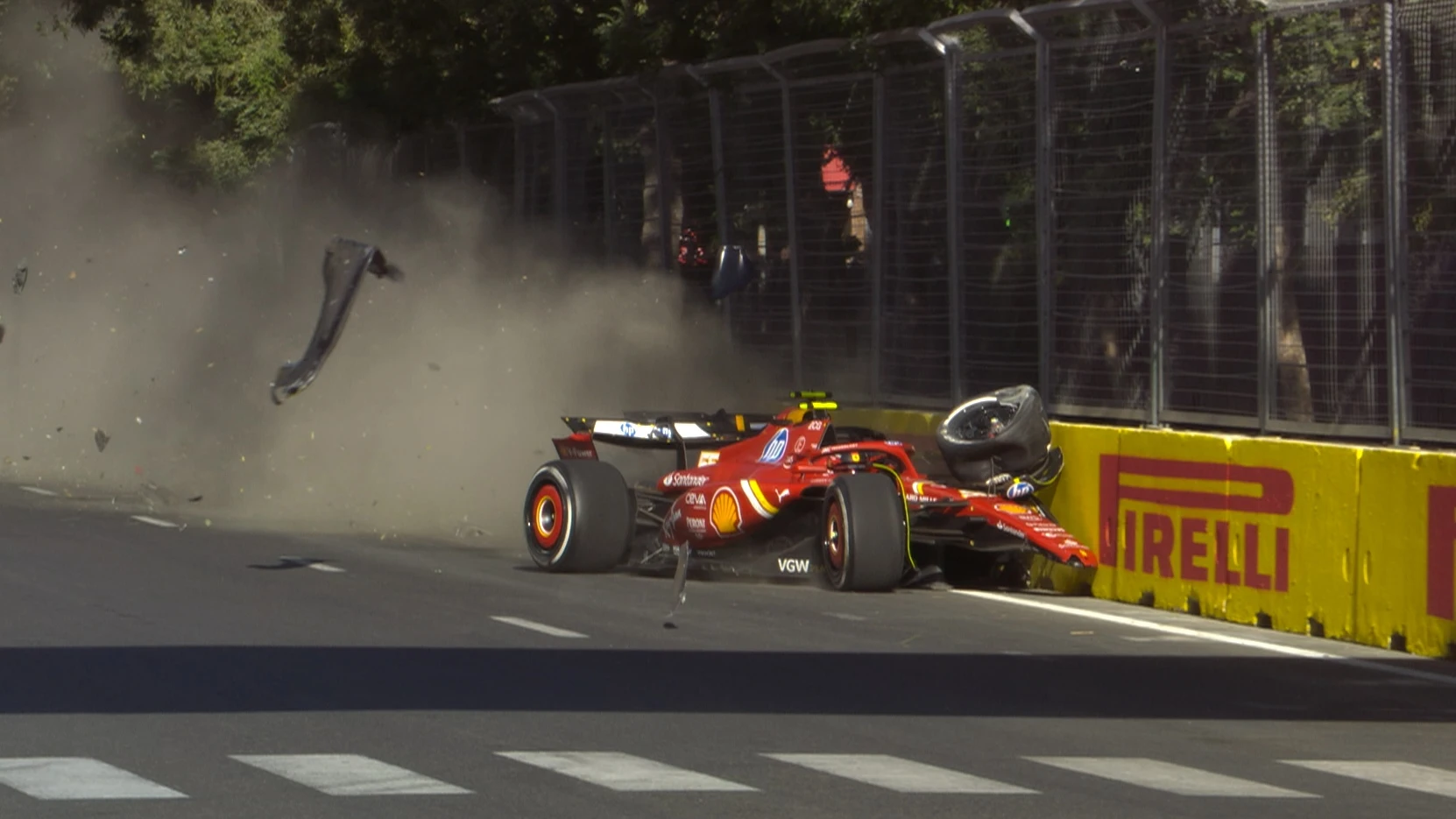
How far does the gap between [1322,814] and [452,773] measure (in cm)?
283

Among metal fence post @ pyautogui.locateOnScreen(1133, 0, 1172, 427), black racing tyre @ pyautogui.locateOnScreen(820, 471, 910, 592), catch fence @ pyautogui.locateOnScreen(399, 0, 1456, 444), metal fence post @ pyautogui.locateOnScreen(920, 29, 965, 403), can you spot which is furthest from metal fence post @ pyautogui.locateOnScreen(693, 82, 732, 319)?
black racing tyre @ pyautogui.locateOnScreen(820, 471, 910, 592)

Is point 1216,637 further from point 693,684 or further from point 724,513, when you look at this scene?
point 693,684

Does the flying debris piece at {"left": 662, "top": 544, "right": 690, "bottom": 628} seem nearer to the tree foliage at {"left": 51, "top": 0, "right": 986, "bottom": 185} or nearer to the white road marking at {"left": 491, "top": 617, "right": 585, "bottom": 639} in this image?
the white road marking at {"left": 491, "top": 617, "right": 585, "bottom": 639}

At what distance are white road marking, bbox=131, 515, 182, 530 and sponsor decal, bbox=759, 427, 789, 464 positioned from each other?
205 inches

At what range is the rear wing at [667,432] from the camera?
15102 mm

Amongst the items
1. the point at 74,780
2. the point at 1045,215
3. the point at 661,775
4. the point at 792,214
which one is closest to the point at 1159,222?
the point at 1045,215

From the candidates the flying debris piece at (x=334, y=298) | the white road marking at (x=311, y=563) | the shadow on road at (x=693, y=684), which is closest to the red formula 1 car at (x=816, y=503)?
the white road marking at (x=311, y=563)

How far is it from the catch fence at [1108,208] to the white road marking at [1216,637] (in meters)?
1.49

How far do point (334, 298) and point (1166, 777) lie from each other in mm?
10419

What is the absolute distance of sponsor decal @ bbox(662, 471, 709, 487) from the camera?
1444cm

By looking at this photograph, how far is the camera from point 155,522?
17609mm

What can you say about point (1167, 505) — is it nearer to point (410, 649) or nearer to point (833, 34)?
point (410, 649)

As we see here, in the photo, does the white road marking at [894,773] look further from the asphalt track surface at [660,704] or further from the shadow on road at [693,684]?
the shadow on road at [693,684]

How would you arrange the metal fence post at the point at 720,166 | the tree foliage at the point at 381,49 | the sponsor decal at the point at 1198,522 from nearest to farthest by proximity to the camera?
the sponsor decal at the point at 1198,522 → the metal fence post at the point at 720,166 → the tree foliage at the point at 381,49
